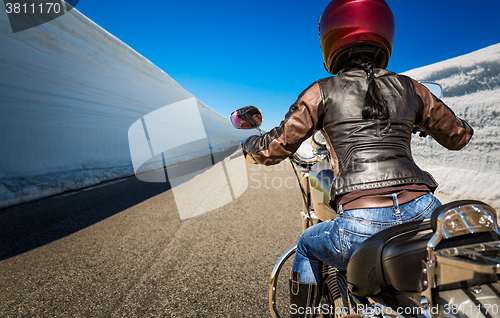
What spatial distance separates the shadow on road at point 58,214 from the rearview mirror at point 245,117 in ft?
9.49

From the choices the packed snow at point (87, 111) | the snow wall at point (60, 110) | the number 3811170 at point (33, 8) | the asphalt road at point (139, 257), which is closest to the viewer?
the asphalt road at point (139, 257)

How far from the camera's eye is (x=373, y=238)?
2.39 feet

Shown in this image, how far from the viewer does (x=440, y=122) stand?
113 centimetres

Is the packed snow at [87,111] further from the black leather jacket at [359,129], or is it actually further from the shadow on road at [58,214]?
the black leather jacket at [359,129]

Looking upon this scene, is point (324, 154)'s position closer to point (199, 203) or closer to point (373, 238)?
point (373, 238)

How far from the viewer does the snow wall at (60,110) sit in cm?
610

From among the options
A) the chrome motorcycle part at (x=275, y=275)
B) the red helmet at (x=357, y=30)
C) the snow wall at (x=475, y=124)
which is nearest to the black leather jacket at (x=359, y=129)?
the red helmet at (x=357, y=30)

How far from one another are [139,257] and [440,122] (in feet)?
8.85

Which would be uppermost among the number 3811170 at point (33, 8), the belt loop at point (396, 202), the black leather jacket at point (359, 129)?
the number 3811170 at point (33, 8)

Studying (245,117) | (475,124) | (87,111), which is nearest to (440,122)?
(245,117)

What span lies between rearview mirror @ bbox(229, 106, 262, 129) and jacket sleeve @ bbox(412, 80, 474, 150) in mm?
773

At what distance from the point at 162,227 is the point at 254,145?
257cm

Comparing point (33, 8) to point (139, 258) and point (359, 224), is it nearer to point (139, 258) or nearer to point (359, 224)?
point (139, 258)

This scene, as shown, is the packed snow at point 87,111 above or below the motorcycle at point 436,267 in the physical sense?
above
